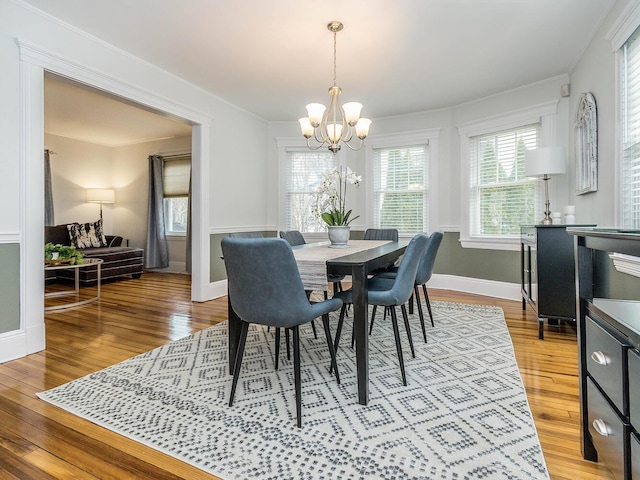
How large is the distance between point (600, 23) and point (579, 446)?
10.2 feet

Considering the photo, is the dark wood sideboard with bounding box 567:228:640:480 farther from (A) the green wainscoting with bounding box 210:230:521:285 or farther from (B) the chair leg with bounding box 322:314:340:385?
(A) the green wainscoting with bounding box 210:230:521:285

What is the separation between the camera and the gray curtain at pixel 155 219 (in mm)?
6629

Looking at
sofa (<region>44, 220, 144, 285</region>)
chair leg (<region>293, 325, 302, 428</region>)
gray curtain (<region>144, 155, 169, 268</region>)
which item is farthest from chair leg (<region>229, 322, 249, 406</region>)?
gray curtain (<region>144, 155, 169, 268</region>)

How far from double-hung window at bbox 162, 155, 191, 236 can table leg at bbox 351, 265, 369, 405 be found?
17.4 feet

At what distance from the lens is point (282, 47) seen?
3.12 meters

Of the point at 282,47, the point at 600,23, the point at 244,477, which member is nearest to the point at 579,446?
the point at 244,477

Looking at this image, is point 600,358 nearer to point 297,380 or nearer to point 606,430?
point 606,430

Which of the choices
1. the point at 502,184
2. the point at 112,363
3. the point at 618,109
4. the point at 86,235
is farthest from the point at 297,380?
the point at 86,235

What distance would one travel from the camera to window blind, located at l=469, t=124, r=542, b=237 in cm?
417

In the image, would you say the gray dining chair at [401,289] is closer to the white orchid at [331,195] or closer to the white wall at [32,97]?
the white orchid at [331,195]

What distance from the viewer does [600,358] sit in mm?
1124

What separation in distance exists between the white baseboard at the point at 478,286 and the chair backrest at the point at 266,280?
3.56 m

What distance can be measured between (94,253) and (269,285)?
16.3 ft

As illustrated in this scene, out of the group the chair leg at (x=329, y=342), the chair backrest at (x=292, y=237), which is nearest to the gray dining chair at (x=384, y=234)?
the chair backrest at (x=292, y=237)
